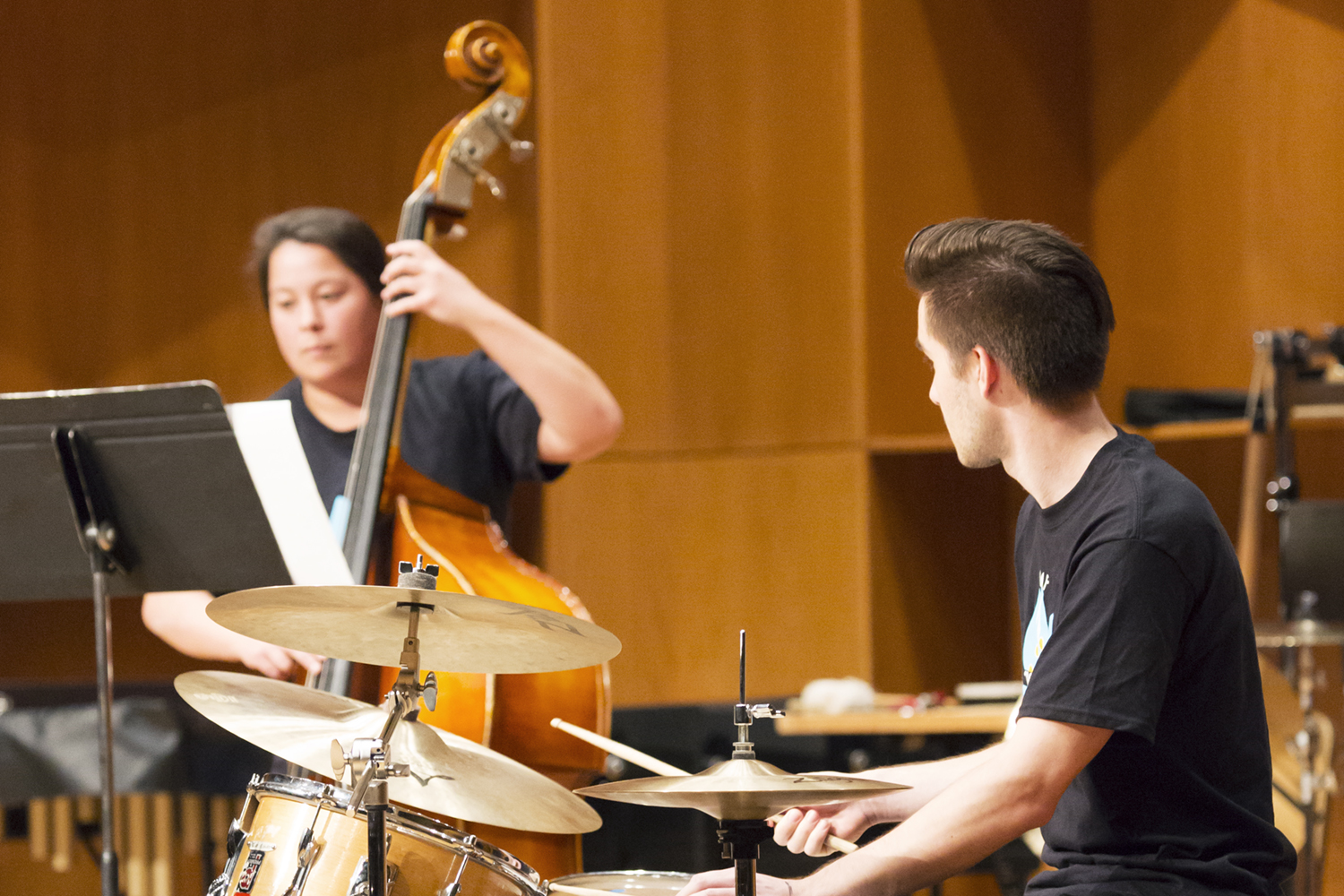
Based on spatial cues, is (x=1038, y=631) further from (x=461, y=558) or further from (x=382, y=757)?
(x=461, y=558)

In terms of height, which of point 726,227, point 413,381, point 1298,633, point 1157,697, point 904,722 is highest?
point 726,227

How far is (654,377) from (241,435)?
1.75 metres

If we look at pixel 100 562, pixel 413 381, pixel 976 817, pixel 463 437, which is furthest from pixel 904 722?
pixel 100 562

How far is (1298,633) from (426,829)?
214 cm

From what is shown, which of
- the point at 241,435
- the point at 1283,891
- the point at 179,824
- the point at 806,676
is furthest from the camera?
the point at 806,676

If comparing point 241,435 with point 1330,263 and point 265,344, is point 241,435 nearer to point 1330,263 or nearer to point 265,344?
point 265,344

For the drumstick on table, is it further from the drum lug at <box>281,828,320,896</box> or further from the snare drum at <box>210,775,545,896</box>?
the drum lug at <box>281,828,320,896</box>

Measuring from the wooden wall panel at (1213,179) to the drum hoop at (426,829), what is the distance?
306cm

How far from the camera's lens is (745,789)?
61.6 inches

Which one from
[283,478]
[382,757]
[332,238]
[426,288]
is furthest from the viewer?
[332,238]

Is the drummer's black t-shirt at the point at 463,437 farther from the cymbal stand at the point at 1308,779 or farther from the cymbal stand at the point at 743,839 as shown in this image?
the cymbal stand at the point at 1308,779

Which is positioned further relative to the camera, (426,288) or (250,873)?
(426,288)

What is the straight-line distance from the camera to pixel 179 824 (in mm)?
3492

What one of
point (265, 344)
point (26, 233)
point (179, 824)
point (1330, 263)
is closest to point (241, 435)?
point (179, 824)
